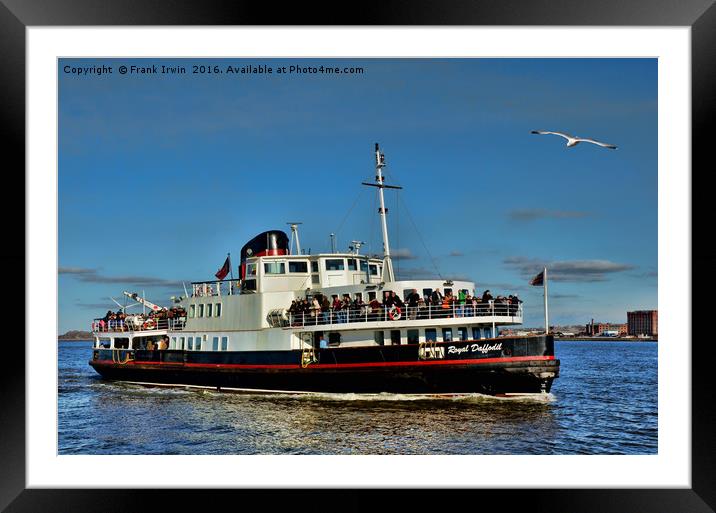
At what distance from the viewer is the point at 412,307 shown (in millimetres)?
22297

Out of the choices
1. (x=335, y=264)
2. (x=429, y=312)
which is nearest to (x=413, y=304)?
(x=429, y=312)

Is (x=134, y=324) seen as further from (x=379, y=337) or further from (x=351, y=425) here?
(x=351, y=425)

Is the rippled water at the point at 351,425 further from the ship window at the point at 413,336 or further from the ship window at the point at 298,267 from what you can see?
the ship window at the point at 298,267

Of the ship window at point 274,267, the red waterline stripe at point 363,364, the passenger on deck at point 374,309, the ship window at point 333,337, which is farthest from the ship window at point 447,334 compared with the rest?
the ship window at point 274,267

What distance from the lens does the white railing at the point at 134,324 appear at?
30.8m

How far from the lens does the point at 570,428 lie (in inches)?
741

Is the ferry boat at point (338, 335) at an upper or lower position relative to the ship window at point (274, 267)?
lower

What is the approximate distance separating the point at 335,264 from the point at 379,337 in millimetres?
4535

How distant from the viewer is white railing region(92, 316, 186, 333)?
30.8 meters

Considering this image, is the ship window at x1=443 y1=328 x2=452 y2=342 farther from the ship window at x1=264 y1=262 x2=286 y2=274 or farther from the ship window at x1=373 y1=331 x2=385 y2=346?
the ship window at x1=264 y1=262 x2=286 y2=274
